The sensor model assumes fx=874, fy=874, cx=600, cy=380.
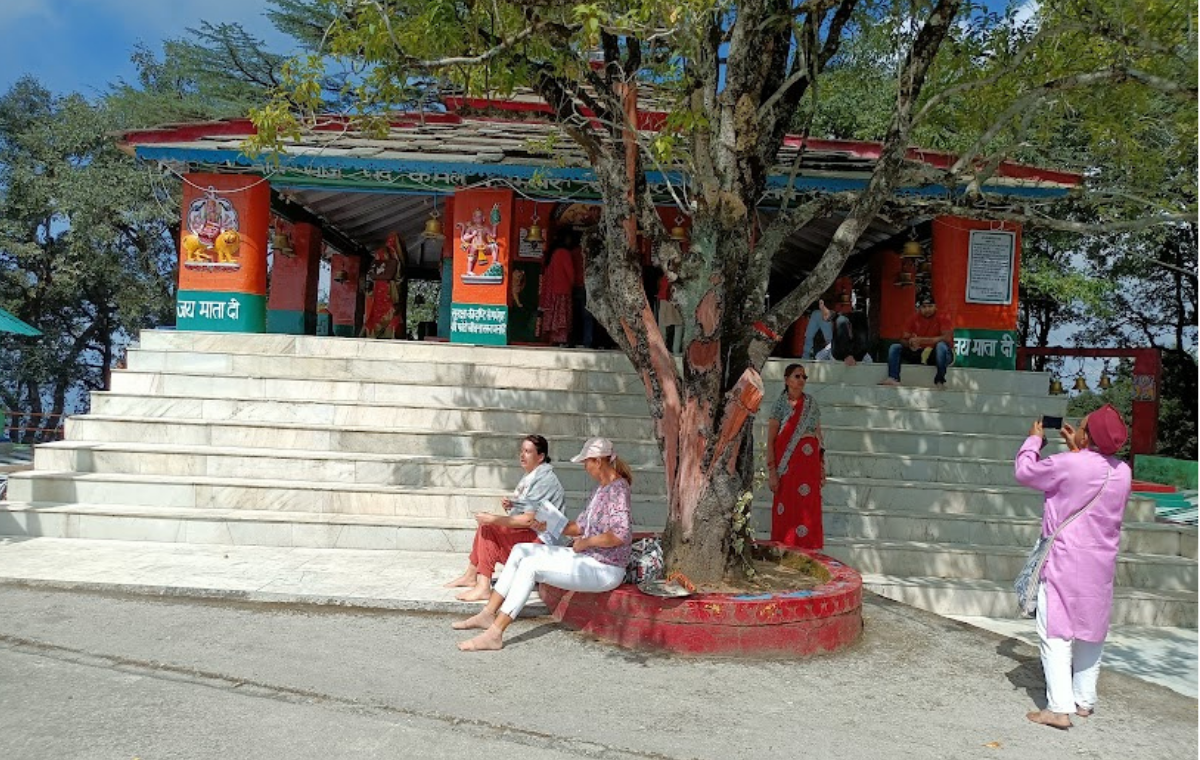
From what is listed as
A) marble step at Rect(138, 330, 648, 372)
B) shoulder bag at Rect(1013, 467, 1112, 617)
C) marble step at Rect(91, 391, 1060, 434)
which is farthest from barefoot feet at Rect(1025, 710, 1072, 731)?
marble step at Rect(138, 330, 648, 372)

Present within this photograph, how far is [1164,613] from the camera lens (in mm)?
6609

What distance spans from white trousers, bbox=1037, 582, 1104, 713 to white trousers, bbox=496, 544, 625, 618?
225 centimetres

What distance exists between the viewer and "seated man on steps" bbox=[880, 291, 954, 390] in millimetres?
9867

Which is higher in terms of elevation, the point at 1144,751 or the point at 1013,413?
the point at 1013,413

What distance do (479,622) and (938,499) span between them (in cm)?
470

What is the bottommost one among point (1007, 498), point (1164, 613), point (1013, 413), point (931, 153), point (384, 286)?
point (1164, 613)

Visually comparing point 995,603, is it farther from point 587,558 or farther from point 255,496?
point 255,496

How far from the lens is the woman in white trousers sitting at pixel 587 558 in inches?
195

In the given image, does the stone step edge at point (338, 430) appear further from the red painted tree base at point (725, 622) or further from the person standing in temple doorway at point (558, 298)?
the person standing in temple doorway at point (558, 298)

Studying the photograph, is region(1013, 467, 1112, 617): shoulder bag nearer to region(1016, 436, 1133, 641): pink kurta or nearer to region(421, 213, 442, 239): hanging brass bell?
region(1016, 436, 1133, 641): pink kurta

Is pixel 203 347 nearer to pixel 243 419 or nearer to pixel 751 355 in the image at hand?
pixel 243 419

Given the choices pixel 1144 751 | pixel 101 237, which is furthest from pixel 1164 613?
pixel 101 237

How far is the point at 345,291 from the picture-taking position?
18.5 metres

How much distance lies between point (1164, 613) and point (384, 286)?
12.0 meters
